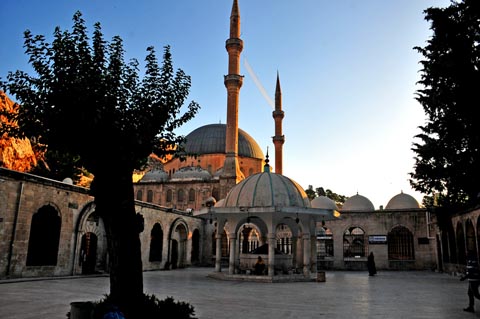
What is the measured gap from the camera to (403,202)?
29750 mm

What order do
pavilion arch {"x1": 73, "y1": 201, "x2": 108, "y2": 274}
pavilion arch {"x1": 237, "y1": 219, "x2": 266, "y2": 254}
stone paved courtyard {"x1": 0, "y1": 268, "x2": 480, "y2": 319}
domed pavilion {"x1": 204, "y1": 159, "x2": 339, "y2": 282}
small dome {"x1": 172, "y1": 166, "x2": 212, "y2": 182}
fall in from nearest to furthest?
stone paved courtyard {"x1": 0, "y1": 268, "x2": 480, "y2": 319}
domed pavilion {"x1": 204, "y1": 159, "x2": 339, "y2": 282}
pavilion arch {"x1": 73, "y1": 201, "x2": 108, "y2": 274}
pavilion arch {"x1": 237, "y1": 219, "x2": 266, "y2": 254}
small dome {"x1": 172, "y1": 166, "x2": 212, "y2": 182}

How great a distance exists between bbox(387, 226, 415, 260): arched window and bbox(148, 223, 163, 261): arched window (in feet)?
55.4

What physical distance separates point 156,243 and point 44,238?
29.1ft

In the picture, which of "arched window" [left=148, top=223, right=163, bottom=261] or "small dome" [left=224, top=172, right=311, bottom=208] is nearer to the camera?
"small dome" [left=224, top=172, right=311, bottom=208]

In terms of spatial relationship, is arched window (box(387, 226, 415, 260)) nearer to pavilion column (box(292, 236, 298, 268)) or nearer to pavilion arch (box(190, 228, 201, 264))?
pavilion column (box(292, 236, 298, 268))

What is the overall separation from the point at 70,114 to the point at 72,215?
12.3 meters

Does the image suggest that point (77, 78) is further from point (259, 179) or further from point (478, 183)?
point (478, 183)

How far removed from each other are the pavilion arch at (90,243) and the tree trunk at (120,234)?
1225cm

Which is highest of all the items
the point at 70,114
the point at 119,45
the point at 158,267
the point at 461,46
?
the point at 461,46

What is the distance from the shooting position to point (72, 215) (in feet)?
55.4

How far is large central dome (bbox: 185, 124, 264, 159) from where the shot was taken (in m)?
45.2

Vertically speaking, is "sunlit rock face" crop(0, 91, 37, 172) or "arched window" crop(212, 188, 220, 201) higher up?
"sunlit rock face" crop(0, 91, 37, 172)

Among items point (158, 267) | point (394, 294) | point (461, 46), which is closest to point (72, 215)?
point (158, 267)

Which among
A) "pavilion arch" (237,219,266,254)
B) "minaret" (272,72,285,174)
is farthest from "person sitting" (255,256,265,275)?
"minaret" (272,72,285,174)
